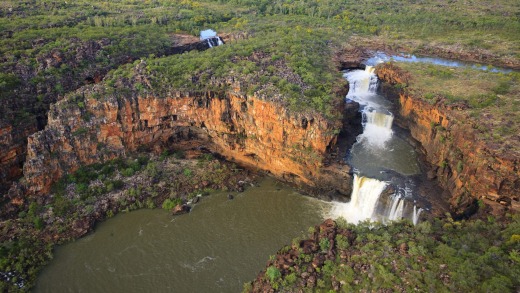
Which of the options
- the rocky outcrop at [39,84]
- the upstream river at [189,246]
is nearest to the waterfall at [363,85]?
the upstream river at [189,246]

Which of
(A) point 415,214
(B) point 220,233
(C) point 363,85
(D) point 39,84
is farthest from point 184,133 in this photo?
(A) point 415,214

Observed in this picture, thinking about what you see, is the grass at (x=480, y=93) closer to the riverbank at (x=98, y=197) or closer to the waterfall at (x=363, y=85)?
the waterfall at (x=363, y=85)

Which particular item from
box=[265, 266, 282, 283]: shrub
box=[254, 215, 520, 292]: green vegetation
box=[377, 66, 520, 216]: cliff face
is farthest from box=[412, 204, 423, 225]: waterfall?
box=[265, 266, 282, 283]: shrub

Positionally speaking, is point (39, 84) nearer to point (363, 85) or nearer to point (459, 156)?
point (363, 85)

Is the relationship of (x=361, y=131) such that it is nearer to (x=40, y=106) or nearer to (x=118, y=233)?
(x=118, y=233)

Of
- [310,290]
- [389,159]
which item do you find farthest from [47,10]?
[310,290]
